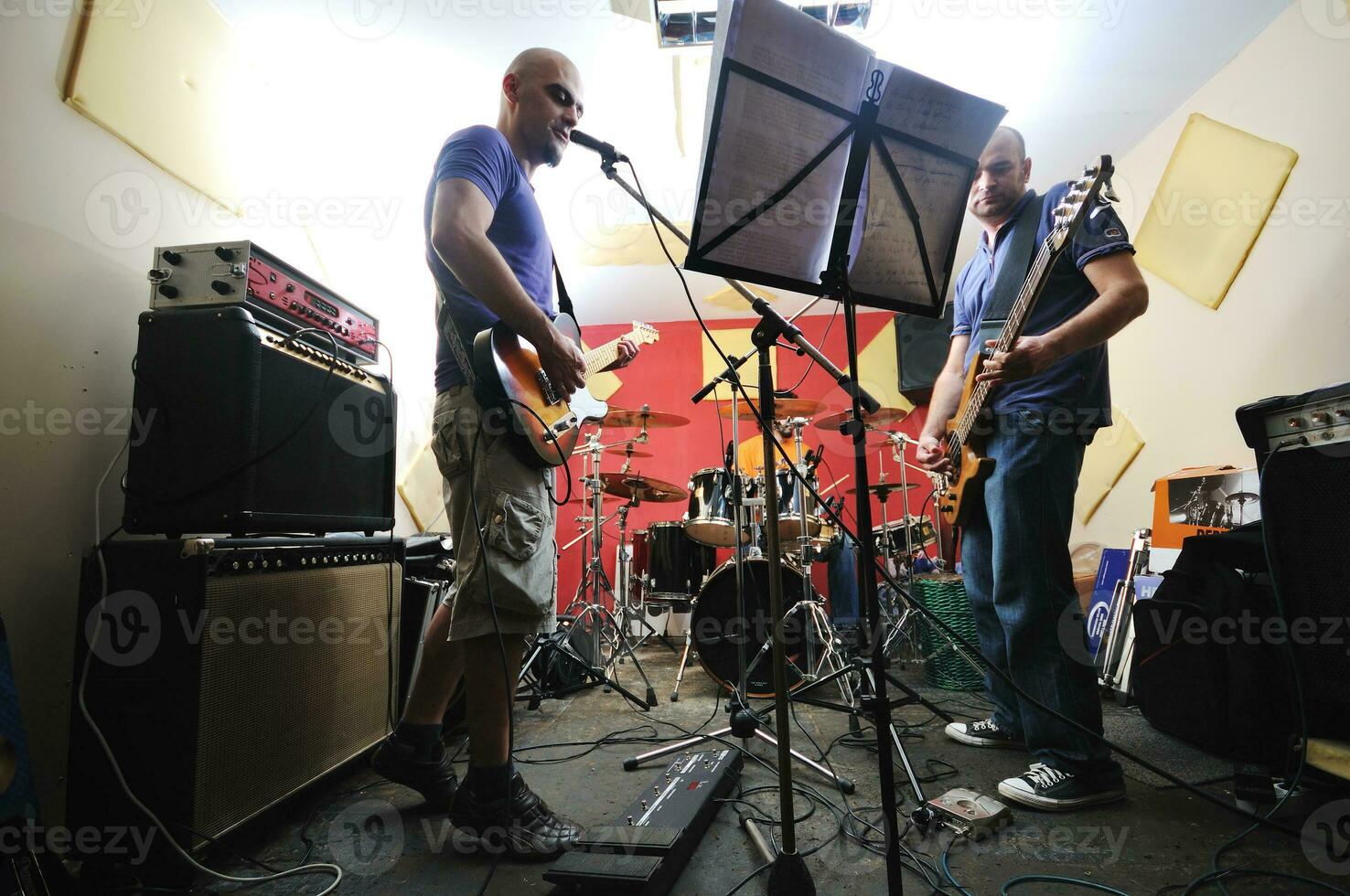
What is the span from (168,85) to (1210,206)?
14.6ft

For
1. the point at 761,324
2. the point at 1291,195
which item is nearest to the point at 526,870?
the point at 761,324

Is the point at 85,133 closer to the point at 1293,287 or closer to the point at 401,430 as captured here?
the point at 401,430

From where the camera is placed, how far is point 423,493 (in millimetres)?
3508

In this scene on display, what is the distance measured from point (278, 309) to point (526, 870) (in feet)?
4.88

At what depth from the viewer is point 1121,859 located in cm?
128

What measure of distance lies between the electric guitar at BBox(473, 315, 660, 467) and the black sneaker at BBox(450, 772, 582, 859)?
0.77 meters

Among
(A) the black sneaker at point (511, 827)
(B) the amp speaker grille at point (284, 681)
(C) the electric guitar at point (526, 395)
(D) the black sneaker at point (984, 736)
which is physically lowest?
(D) the black sneaker at point (984, 736)

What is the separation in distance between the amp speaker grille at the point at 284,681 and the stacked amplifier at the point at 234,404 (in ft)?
0.56

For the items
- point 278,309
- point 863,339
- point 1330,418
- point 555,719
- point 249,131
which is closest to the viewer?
point 1330,418

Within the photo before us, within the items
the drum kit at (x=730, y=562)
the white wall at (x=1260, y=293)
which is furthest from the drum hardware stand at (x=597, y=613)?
the white wall at (x=1260, y=293)

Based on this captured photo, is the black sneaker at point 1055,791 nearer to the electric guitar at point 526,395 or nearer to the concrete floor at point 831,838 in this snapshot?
the concrete floor at point 831,838

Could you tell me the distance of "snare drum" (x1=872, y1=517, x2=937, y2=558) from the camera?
3.73 meters

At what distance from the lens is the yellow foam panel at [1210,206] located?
8.99ft

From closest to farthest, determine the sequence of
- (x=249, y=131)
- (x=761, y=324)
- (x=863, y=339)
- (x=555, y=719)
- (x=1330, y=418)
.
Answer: (x=761, y=324)
(x=1330, y=418)
(x=249, y=131)
(x=555, y=719)
(x=863, y=339)
